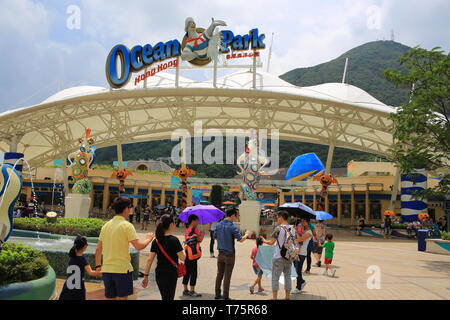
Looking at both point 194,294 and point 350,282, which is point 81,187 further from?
point 350,282

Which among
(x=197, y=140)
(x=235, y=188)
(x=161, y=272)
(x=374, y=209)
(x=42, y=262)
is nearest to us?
(x=161, y=272)

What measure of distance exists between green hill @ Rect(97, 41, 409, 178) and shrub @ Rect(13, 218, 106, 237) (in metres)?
50.7

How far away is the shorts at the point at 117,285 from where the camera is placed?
14.9 ft

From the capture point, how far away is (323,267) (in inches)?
447

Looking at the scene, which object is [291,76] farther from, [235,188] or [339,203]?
[339,203]

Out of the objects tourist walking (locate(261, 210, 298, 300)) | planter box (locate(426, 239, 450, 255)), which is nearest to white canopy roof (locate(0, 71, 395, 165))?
planter box (locate(426, 239, 450, 255))

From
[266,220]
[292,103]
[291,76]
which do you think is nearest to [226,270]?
[292,103]

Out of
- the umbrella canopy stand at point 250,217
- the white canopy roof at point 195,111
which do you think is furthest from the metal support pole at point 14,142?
the umbrella canopy stand at point 250,217

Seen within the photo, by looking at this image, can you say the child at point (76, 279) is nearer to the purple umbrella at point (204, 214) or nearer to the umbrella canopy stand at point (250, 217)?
the purple umbrella at point (204, 214)

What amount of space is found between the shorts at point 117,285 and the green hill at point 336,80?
5620cm

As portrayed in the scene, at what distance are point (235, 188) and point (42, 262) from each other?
160 feet

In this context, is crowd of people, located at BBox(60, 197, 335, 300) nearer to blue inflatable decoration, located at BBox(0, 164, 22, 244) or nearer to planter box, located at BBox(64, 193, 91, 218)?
blue inflatable decoration, located at BBox(0, 164, 22, 244)

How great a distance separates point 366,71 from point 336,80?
10.1 m

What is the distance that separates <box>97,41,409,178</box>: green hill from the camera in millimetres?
70188
